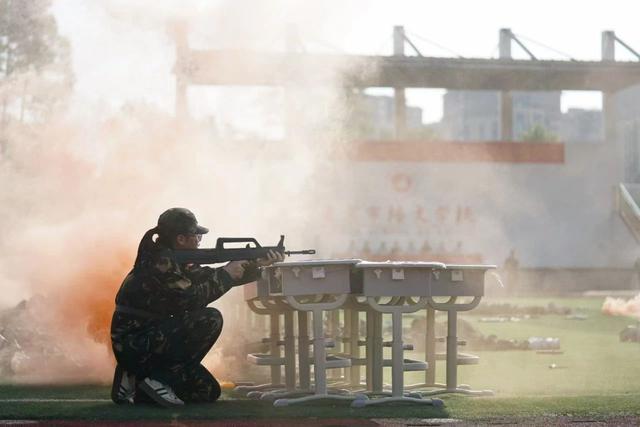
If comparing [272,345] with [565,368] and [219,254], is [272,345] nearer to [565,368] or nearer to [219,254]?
[219,254]

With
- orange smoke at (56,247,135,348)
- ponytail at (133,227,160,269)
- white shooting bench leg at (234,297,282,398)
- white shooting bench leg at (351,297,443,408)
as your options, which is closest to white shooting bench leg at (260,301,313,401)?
white shooting bench leg at (234,297,282,398)

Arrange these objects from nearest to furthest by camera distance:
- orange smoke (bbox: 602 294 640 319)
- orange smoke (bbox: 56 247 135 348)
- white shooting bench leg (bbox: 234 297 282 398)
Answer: white shooting bench leg (bbox: 234 297 282 398) → orange smoke (bbox: 56 247 135 348) → orange smoke (bbox: 602 294 640 319)

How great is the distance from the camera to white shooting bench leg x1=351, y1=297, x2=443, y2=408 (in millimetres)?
9844

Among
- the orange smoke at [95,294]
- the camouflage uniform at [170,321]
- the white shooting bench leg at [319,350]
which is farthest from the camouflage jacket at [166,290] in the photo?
the orange smoke at [95,294]

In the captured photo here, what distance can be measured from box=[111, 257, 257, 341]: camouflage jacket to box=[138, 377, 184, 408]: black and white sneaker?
1.42 feet

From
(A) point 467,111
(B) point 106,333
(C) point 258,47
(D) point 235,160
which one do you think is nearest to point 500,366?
(B) point 106,333

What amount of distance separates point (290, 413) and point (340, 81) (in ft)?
139

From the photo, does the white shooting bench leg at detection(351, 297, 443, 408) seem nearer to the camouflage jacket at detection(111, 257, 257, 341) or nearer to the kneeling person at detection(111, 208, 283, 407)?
the kneeling person at detection(111, 208, 283, 407)

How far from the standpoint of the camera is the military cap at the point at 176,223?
9.84 metres

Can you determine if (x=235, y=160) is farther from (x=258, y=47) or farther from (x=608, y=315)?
(x=608, y=315)

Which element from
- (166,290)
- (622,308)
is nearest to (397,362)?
(166,290)

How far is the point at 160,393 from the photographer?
974 centimetres

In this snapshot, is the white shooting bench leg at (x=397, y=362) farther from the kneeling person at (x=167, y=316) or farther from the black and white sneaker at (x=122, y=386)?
the black and white sneaker at (x=122, y=386)

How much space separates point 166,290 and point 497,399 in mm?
3047
